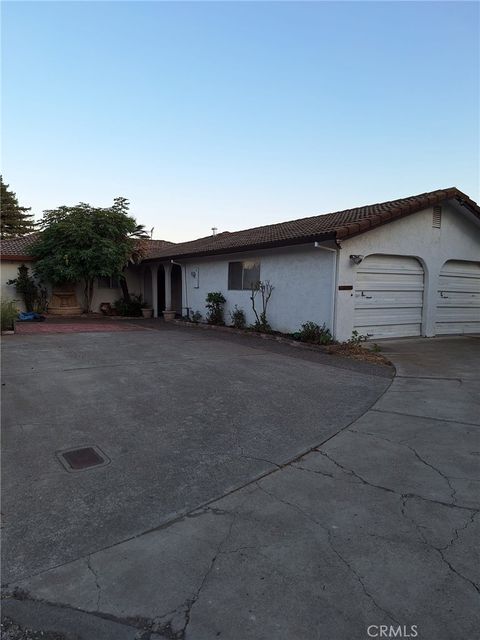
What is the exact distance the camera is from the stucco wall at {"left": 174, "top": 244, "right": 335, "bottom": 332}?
1070 cm

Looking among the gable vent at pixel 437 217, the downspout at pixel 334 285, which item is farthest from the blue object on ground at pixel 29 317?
the gable vent at pixel 437 217

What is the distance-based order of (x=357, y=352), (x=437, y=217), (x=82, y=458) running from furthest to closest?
1. (x=437, y=217)
2. (x=357, y=352)
3. (x=82, y=458)

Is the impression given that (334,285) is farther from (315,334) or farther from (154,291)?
(154,291)

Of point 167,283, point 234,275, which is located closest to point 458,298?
point 234,275

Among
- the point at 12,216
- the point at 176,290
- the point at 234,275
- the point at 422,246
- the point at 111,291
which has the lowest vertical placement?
the point at 111,291

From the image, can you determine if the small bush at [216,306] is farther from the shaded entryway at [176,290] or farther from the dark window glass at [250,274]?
the shaded entryway at [176,290]

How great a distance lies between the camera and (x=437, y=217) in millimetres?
12172

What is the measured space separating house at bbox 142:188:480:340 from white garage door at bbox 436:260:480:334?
1.3 inches

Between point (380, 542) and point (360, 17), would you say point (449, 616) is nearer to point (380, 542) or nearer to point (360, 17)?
point (380, 542)

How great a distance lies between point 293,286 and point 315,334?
190 cm

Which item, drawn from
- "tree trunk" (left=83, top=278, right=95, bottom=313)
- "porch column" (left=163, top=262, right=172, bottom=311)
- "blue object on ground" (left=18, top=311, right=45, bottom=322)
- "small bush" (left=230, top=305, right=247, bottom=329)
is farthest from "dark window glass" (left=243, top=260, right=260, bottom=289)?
"tree trunk" (left=83, top=278, right=95, bottom=313)

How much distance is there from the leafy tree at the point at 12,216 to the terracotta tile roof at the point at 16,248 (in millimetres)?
30209

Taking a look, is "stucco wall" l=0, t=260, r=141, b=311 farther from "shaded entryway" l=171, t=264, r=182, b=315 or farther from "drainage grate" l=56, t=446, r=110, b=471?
"drainage grate" l=56, t=446, r=110, b=471

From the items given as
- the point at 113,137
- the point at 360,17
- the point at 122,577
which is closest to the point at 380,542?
the point at 122,577
